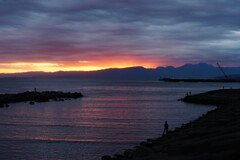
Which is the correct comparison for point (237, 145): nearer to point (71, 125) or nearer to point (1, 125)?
point (71, 125)

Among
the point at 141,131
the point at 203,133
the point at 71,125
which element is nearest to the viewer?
the point at 203,133

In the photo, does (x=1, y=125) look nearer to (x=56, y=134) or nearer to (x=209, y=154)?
(x=56, y=134)

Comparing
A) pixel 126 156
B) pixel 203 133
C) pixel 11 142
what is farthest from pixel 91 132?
pixel 203 133

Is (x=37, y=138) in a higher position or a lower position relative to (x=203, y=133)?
lower

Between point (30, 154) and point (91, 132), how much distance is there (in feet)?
21.3

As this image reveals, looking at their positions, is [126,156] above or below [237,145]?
below

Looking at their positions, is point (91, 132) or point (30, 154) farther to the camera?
point (91, 132)

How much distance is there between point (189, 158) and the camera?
29.5 feet

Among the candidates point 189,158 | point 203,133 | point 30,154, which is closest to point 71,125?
point 30,154

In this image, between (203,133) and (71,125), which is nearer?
(203,133)

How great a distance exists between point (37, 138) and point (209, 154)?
13.7 meters

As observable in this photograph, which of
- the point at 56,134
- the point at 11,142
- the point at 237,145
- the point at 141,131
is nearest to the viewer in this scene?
the point at 237,145

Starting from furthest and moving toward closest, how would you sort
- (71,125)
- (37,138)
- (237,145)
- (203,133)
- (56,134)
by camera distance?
(71,125) → (56,134) → (37,138) → (203,133) → (237,145)

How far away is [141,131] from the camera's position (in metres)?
22.3
